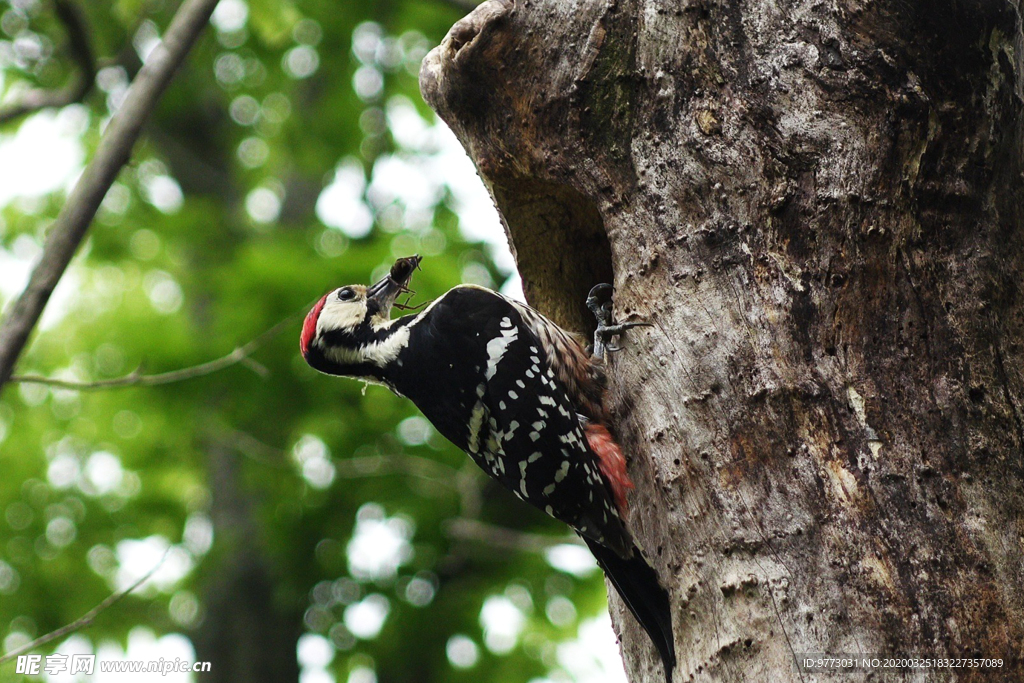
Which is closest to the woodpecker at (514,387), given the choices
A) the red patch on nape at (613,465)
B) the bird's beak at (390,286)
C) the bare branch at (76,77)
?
the red patch on nape at (613,465)

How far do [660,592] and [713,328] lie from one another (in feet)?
2.70

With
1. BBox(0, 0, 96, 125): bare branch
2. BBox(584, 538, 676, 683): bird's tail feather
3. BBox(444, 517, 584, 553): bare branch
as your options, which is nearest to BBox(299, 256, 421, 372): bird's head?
BBox(584, 538, 676, 683): bird's tail feather

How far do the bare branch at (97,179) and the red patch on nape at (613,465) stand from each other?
73.8 inches

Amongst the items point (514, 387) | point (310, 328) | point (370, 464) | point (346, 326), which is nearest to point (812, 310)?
point (514, 387)

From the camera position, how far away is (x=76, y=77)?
4656 mm

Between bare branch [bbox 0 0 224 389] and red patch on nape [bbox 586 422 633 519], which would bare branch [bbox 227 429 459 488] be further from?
bare branch [bbox 0 0 224 389]

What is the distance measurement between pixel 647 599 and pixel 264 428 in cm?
436

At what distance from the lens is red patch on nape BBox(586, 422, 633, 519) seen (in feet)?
10.6

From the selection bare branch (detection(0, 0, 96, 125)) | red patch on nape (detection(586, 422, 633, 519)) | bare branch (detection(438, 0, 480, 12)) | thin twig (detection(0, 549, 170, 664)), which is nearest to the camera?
thin twig (detection(0, 549, 170, 664))

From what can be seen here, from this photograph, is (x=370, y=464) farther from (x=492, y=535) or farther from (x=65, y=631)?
(x=65, y=631)

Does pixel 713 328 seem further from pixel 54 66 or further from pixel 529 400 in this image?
pixel 54 66

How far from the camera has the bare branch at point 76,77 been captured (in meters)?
4.40

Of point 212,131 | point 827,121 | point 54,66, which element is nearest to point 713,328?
point 827,121

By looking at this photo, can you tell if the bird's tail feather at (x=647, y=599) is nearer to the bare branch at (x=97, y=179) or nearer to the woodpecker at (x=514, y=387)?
the woodpecker at (x=514, y=387)
